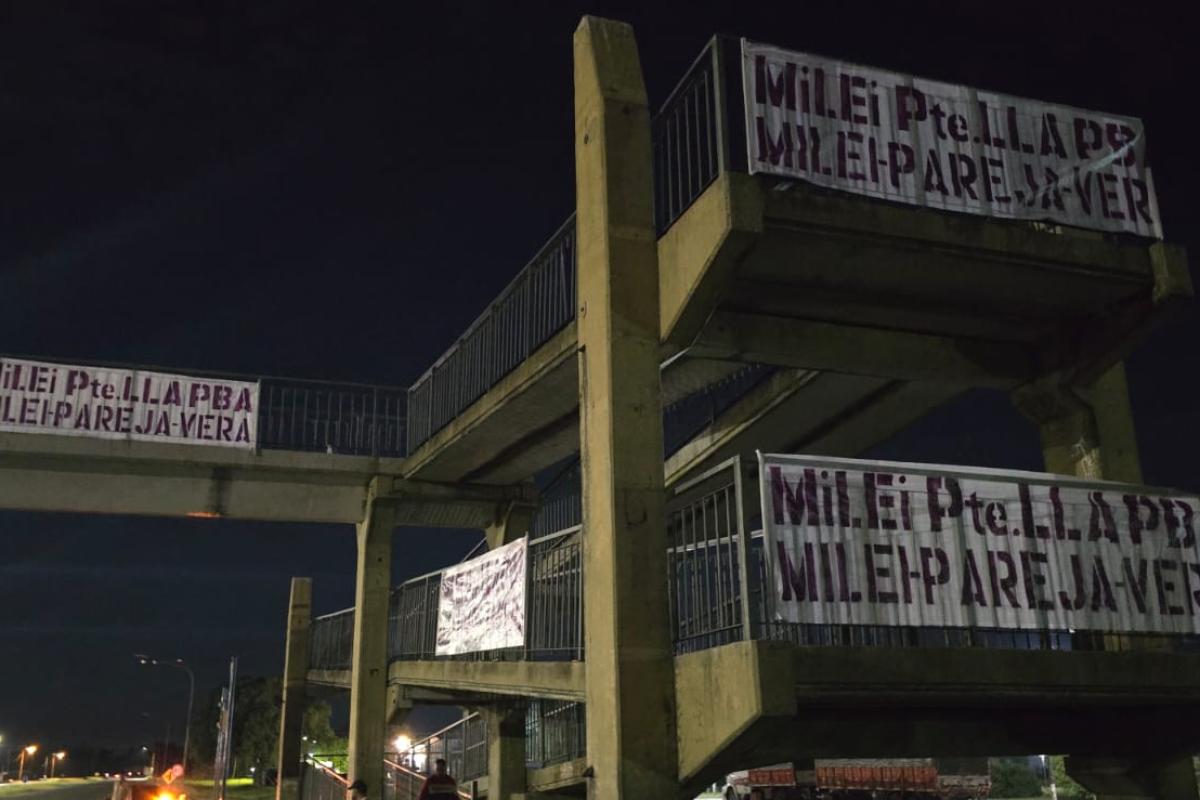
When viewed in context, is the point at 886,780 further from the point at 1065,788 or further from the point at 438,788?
the point at 438,788

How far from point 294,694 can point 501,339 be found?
1541 centimetres

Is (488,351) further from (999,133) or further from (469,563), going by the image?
(999,133)

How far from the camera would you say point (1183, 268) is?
962 cm

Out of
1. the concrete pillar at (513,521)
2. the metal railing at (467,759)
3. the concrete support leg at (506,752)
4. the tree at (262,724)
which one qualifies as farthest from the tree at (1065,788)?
the tree at (262,724)

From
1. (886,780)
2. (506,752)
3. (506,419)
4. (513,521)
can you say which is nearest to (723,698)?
(506,419)

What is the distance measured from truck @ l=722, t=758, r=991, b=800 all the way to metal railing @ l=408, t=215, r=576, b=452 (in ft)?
77.8

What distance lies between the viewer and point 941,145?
943 cm

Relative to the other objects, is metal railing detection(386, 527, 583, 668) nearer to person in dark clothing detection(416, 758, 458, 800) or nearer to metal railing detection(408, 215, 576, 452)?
person in dark clothing detection(416, 758, 458, 800)

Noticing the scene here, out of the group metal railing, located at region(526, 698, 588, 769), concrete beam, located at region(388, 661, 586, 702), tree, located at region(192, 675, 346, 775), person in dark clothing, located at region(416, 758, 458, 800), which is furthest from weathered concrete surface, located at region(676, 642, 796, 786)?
tree, located at region(192, 675, 346, 775)

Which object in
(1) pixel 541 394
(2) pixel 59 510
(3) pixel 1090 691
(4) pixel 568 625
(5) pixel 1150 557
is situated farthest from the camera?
(2) pixel 59 510

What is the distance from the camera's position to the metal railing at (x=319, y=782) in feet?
70.7

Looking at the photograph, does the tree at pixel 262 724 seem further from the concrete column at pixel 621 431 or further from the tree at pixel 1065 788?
the concrete column at pixel 621 431

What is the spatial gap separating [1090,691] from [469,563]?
8.55 metres

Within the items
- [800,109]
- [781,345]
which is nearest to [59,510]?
[781,345]
